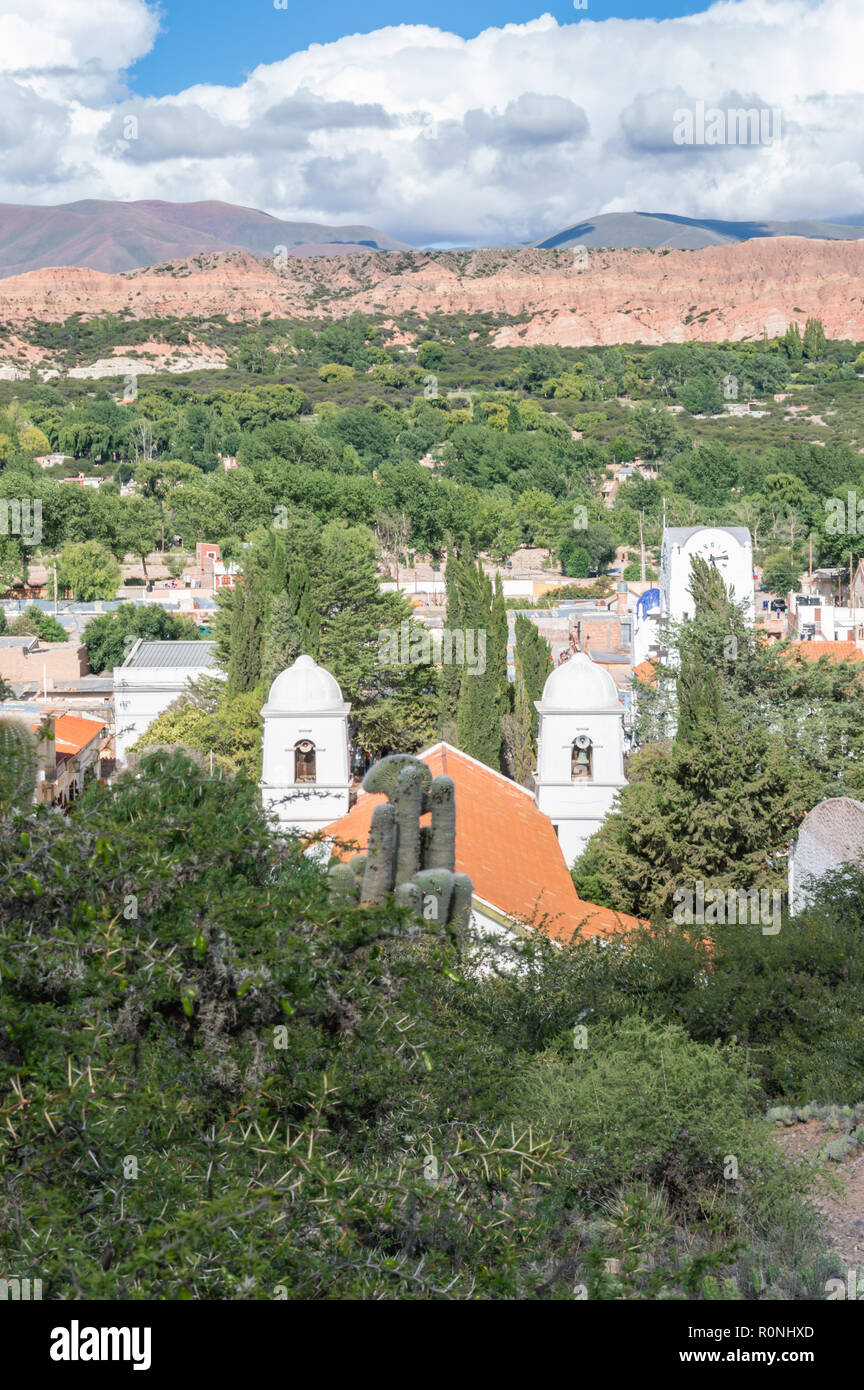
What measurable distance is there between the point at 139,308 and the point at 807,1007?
176 meters

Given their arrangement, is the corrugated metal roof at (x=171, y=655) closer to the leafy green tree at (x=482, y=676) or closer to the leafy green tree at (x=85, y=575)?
the leafy green tree at (x=482, y=676)

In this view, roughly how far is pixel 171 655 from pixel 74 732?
568 cm

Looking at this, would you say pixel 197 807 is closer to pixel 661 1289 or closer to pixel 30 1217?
pixel 30 1217

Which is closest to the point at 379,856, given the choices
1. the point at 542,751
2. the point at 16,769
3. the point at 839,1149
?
the point at 16,769

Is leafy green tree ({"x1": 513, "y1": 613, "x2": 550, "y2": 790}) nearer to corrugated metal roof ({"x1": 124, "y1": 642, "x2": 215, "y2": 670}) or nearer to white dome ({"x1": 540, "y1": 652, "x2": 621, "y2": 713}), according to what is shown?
white dome ({"x1": 540, "y1": 652, "x2": 621, "y2": 713})

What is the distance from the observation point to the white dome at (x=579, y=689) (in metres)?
19.0

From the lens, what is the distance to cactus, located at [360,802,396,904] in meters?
9.70

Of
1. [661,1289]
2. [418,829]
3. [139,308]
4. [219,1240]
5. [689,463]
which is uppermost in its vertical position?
[139,308]

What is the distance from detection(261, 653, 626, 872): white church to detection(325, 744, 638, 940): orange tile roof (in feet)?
0.73

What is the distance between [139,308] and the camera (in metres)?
174

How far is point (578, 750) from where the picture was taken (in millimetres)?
19594

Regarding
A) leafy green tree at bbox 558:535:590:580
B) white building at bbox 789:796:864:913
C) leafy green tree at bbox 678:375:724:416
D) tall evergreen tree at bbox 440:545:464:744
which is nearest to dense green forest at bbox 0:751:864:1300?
white building at bbox 789:796:864:913

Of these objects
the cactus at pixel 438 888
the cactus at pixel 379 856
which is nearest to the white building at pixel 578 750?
the cactus at pixel 438 888

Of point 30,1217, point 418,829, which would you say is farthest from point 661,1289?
point 418,829
